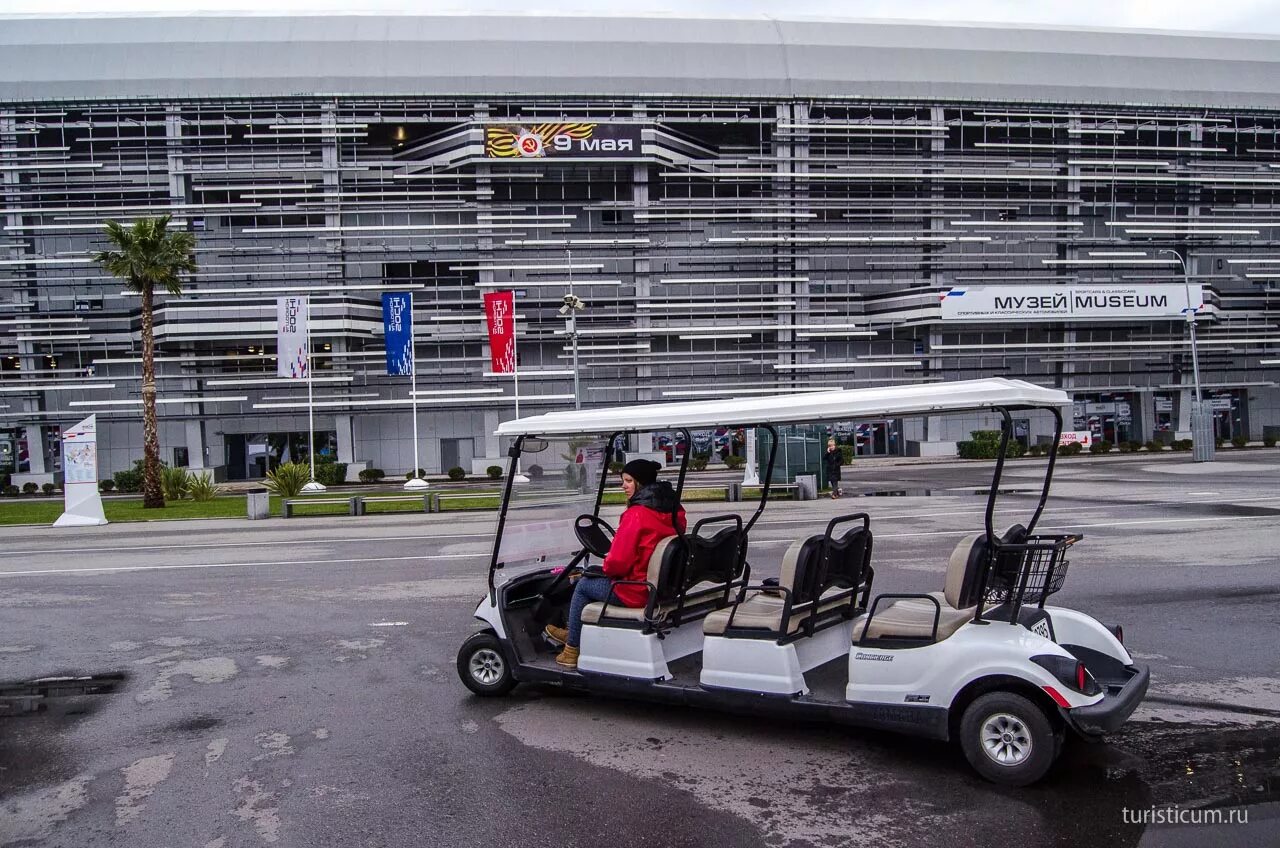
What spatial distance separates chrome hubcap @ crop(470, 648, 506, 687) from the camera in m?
6.92

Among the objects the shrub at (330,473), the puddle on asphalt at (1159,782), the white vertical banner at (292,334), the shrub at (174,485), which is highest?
the white vertical banner at (292,334)

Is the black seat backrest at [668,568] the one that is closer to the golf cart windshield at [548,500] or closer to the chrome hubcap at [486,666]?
the golf cart windshield at [548,500]

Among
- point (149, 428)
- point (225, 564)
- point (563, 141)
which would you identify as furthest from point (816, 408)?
point (563, 141)

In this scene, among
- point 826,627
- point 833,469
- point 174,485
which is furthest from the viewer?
point 174,485

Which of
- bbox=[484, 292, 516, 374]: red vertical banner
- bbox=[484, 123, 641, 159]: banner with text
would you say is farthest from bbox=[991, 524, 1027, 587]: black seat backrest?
bbox=[484, 123, 641, 159]: banner with text

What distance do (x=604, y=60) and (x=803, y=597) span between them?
4384 cm

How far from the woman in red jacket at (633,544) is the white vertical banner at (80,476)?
21478 millimetres

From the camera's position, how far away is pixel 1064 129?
48.4m

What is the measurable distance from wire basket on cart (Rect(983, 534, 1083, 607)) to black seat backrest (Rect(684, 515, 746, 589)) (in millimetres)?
1882

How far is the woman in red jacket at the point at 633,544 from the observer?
6.24 meters

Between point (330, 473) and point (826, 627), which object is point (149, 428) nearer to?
point (330, 473)

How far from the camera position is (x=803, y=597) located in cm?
580

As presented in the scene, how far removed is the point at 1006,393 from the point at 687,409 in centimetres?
220

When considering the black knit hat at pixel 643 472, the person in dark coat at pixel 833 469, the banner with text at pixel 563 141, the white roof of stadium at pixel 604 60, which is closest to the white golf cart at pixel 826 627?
the black knit hat at pixel 643 472
